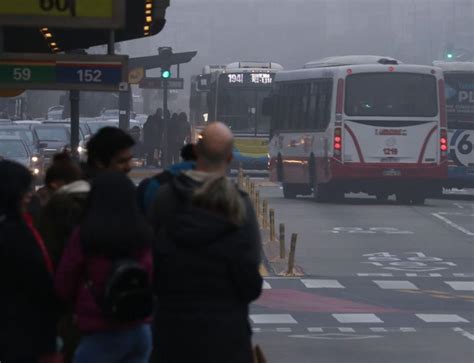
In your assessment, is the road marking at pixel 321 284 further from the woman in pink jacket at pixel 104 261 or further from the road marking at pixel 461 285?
the woman in pink jacket at pixel 104 261

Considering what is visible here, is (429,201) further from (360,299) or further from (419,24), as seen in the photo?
(419,24)

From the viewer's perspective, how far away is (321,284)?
19.1 meters

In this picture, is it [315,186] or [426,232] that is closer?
[426,232]

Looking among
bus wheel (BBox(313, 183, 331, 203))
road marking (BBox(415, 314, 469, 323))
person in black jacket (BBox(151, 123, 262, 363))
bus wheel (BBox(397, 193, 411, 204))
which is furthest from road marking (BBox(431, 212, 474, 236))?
person in black jacket (BBox(151, 123, 262, 363))

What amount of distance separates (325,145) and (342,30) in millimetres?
102209

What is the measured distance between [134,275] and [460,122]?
97.5ft

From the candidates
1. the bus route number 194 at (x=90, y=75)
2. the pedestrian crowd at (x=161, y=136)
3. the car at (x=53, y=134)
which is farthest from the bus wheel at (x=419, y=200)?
the bus route number 194 at (x=90, y=75)

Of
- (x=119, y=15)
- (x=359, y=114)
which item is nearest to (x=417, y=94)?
(x=359, y=114)

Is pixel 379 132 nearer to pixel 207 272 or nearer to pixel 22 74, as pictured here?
pixel 22 74

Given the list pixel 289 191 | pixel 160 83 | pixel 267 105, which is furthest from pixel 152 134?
pixel 289 191

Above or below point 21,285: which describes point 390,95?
below

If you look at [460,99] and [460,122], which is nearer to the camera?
[460,122]

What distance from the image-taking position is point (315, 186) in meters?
34.1

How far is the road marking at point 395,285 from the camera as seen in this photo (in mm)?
18906
